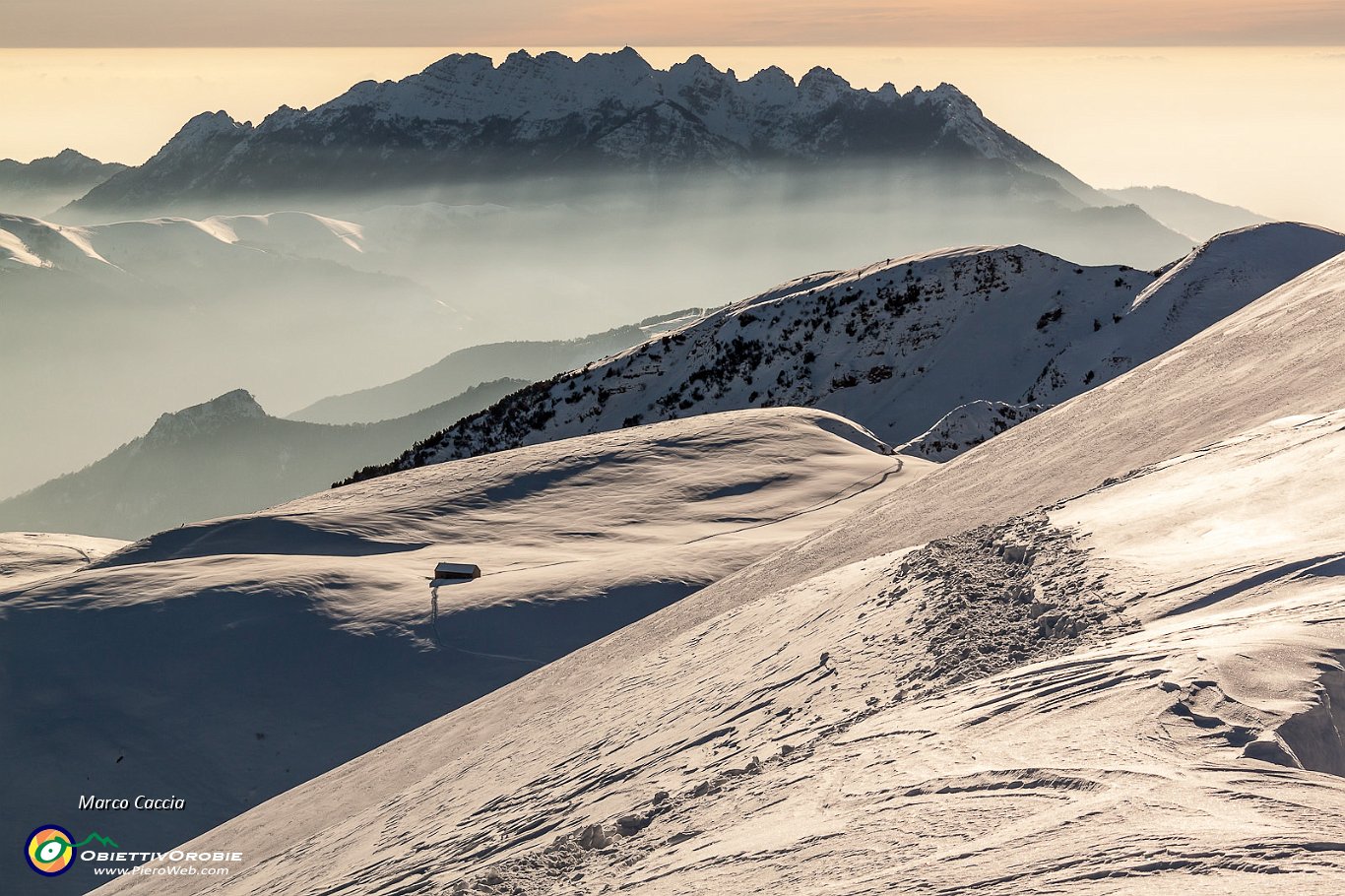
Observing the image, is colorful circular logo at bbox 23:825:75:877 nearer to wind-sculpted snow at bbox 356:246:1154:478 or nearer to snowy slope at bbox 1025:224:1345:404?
wind-sculpted snow at bbox 356:246:1154:478

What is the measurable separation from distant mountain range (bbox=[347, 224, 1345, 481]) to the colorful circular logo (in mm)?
27208

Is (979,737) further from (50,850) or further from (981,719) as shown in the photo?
(50,850)

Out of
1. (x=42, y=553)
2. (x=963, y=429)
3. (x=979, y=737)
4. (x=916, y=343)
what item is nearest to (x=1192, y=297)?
(x=916, y=343)

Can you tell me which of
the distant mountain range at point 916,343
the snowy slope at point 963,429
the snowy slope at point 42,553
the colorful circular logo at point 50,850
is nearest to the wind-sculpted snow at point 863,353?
the distant mountain range at point 916,343

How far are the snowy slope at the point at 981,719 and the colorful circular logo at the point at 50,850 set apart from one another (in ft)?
11.7

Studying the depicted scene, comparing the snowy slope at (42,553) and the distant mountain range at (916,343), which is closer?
the snowy slope at (42,553)

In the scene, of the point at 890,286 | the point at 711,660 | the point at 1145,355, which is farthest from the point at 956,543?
the point at 890,286

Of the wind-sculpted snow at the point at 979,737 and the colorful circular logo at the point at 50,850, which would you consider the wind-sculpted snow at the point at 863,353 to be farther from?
the wind-sculpted snow at the point at 979,737

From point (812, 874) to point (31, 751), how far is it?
1576cm

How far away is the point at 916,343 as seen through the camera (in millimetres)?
51219

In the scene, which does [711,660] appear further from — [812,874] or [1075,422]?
[1075,422]

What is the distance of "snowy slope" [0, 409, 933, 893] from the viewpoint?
17625 mm

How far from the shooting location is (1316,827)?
4930 millimetres

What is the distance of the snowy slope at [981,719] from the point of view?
5426mm
